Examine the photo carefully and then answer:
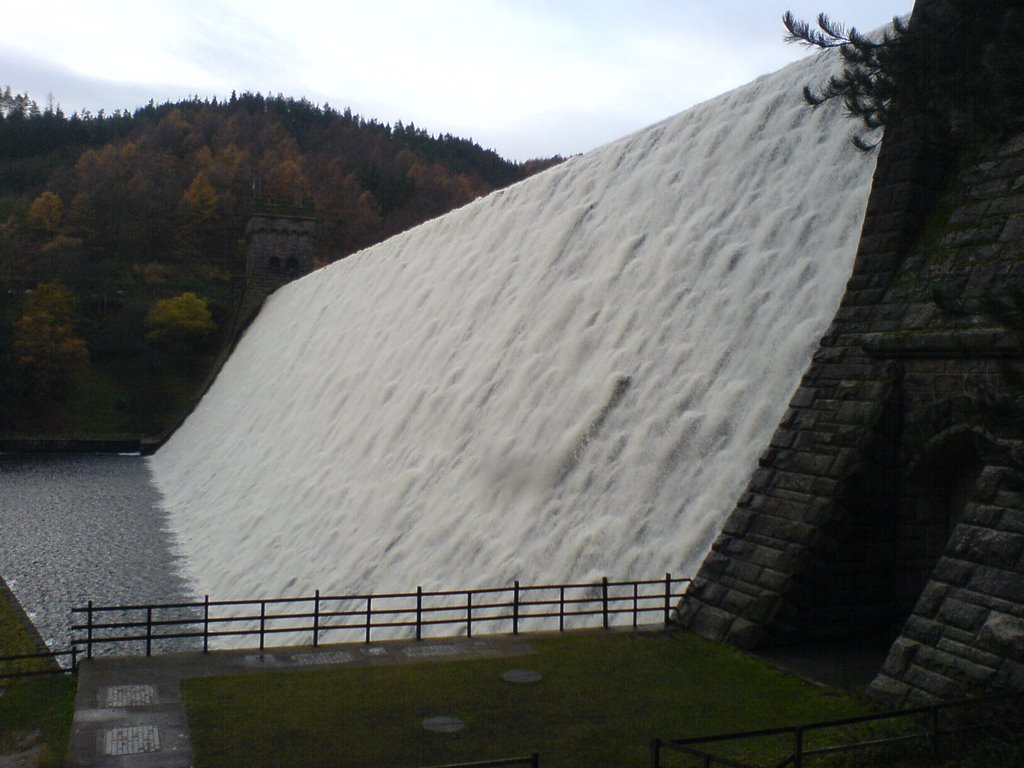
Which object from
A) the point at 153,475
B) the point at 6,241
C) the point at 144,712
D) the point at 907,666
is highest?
the point at 6,241

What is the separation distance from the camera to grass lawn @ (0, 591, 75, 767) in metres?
7.62

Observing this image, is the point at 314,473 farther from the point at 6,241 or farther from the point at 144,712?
the point at 6,241

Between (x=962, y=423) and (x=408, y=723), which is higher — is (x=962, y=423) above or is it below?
above

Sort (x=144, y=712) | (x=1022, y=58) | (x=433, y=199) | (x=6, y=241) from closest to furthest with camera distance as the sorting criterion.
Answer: (x=1022, y=58), (x=144, y=712), (x=6, y=241), (x=433, y=199)

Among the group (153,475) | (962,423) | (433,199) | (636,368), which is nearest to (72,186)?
(433,199)

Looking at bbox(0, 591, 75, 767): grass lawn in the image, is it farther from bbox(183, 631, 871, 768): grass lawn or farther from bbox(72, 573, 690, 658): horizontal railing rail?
bbox(183, 631, 871, 768): grass lawn

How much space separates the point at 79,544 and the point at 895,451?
56.2 feet

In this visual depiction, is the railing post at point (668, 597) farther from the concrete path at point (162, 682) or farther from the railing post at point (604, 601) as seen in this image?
the concrete path at point (162, 682)

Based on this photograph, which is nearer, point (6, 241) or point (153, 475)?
point (153, 475)

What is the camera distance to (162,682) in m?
8.26

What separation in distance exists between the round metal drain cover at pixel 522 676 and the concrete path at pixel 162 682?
0.62 meters

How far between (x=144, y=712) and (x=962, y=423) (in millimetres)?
6948

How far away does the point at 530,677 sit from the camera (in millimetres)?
8320

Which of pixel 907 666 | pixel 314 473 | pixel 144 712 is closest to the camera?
pixel 907 666
